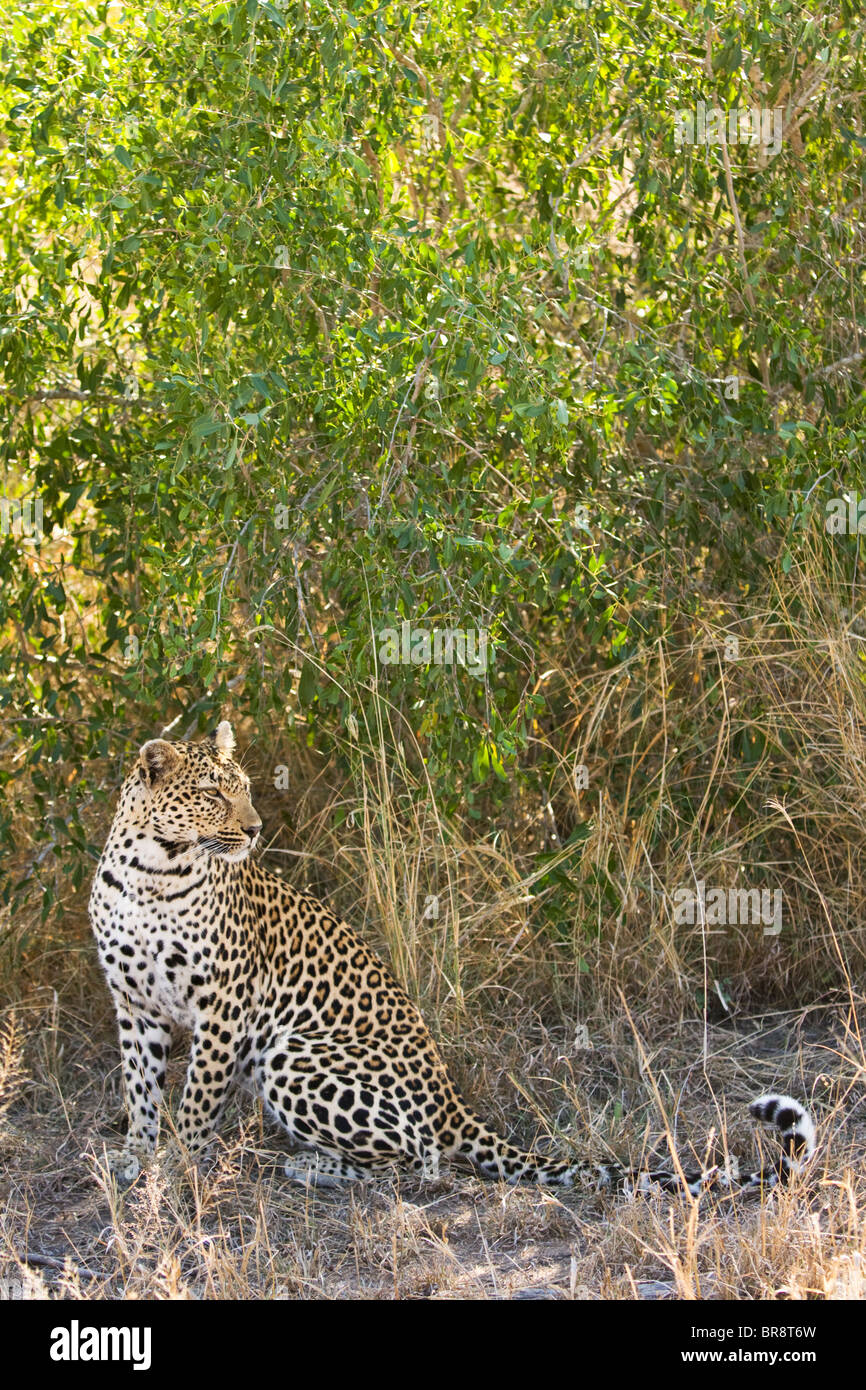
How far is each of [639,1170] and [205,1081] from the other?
1.29m

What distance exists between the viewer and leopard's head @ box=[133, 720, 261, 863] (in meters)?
4.49

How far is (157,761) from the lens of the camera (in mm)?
4477

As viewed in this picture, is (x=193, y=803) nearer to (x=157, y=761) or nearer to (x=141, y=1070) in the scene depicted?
(x=157, y=761)

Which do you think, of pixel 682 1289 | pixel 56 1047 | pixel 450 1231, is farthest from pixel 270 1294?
pixel 56 1047

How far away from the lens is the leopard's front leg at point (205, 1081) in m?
4.44

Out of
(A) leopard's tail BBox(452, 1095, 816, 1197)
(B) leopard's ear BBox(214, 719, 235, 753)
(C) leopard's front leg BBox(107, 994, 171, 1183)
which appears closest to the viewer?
(A) leopard's tail BBox(452, 1095, 816, 1197)

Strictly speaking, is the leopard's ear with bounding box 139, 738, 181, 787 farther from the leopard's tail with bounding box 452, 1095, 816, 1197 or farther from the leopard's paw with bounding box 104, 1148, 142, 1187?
the leopard's tail with bounding box 452, 1095, 816, 1197

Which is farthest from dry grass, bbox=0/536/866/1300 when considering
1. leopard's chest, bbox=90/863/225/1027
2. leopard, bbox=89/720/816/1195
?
leopard's chest, bbox=90/863/225/1027

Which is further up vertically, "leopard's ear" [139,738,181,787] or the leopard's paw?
"leopard's ear" [139,738,181,787]

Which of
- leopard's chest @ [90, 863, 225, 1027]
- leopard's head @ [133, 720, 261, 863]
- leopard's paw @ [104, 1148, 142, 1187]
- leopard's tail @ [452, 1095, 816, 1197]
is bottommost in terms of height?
leopard's paw @ [104, 1148, 142, 1187]

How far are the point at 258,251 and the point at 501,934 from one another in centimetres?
240

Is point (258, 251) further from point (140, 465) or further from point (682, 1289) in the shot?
point (682, 1289)

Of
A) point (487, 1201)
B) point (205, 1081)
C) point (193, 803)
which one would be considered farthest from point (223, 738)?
point (487, 1201)

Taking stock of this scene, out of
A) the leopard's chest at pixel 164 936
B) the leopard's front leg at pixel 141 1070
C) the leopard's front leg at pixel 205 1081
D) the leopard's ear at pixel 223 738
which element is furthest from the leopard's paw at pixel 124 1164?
the leopard's ear at pixel 223 738
